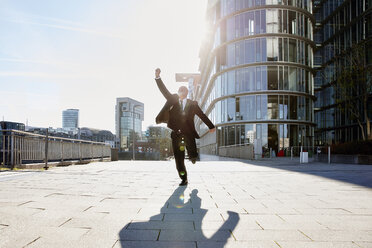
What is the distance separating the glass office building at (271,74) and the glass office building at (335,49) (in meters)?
4.02

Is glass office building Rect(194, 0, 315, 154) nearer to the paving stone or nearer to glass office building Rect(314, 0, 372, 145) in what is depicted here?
glass office building Rect(314, 0, 372, 145)

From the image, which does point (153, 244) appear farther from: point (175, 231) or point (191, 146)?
point (191, 146)

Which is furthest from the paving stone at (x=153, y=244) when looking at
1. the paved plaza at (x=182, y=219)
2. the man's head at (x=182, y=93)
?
the man's head at (x=182, y=93)

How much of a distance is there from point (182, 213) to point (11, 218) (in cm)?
170

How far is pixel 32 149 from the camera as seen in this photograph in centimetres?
930

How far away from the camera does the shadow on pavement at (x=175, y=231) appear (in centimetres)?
209

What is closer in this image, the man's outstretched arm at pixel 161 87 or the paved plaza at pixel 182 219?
the paved plaza at pixel 182 219

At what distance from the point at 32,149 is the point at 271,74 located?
75.4 feet

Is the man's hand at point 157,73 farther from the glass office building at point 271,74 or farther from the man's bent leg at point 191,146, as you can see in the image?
the glass office building at point 271,74

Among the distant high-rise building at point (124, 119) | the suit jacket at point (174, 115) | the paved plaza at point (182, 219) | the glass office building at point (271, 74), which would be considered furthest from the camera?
the distant high-rise building at point (124, 119)

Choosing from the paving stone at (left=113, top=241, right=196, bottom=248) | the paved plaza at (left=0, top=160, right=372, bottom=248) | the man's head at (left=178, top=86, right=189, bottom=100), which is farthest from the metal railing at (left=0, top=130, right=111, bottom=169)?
the paving stone at (left=113, top=241, right=196, bottom=248)

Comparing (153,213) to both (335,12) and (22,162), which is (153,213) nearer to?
(22,162)

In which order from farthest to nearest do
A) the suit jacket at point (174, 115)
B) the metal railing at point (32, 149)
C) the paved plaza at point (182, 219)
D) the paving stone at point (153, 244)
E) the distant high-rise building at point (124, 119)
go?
the distant high-rise building at point (124, 119) < the metal railing at point (32, 149) < the suit jacket at point (174, 115) < the paved plaza at point (182, 219) < the paving stone at point (153, 244)

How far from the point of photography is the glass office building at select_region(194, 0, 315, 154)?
26.5 m
